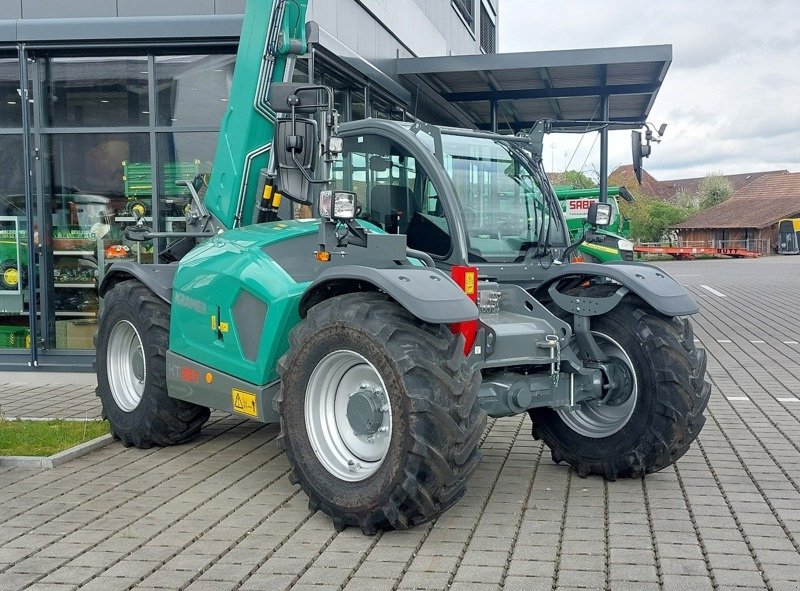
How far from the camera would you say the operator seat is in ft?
20.7

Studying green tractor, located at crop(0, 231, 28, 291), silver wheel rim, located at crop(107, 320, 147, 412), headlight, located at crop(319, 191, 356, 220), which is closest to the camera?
headlight, located at crop(319, 191, 356, 220)

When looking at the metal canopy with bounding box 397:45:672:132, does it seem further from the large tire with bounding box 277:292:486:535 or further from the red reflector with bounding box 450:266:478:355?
the large tire with bounding box 277:292:486:535

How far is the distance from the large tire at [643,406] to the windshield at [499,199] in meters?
0.74

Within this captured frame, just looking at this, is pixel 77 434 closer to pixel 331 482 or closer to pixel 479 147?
pixel 331 482

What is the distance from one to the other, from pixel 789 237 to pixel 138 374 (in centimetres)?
6514

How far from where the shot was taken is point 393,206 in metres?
6.36

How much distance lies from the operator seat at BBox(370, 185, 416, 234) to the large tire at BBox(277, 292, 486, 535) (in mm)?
1072

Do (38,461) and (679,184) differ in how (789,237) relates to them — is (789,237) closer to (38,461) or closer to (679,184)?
(679,184)

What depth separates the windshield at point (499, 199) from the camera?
6324 millimetres

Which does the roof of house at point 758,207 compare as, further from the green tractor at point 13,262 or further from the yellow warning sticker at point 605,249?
the green tractor at point 13,262

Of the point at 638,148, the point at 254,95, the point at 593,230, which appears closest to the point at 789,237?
the point at 638,148

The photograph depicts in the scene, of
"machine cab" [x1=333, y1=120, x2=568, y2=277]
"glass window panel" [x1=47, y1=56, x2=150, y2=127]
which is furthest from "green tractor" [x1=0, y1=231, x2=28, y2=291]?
"machine cab" [x1=333, y1=120, x2=568, y2=277]

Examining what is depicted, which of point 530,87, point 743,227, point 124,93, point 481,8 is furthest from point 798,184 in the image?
point 124,93

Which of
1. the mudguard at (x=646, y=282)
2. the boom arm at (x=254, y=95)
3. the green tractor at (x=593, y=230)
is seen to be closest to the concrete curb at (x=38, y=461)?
the boom arm at (x=254, y=95)
